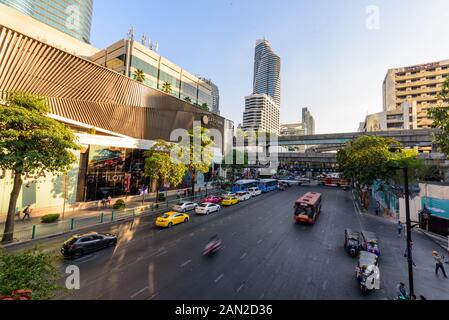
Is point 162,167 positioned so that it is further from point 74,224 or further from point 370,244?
point 370,244

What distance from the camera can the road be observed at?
1084 cm

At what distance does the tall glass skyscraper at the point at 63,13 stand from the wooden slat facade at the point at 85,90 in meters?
103

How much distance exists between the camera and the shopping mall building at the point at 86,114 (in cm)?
2338

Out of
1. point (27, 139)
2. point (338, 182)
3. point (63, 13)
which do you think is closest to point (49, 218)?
point (27, 139)

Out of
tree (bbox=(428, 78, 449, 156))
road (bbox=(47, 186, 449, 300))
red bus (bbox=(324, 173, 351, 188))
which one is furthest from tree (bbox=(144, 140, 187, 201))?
red bus (bbox=(324, 173, 351, 188))

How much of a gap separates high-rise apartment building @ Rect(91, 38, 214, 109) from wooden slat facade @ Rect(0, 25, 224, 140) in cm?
1765

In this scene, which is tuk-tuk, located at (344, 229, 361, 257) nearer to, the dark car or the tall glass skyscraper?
the dark car

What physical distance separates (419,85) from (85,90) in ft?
364

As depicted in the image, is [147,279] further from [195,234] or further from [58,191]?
[58,191]

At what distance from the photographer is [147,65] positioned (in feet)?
189

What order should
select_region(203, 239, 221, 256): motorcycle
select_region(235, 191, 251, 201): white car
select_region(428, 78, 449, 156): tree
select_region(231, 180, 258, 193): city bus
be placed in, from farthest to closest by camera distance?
select_region(231, 180, 258, 193): city bus → select_region(235, 191, 251, 201): white car → select_region(203, 239, 221, 256): motorcycle → select_region(428, 78, 449, 156): tree

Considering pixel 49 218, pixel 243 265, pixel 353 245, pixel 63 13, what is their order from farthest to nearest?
pixel 63 13
pixel 49 218
pixel 353 245
pixel 243 265

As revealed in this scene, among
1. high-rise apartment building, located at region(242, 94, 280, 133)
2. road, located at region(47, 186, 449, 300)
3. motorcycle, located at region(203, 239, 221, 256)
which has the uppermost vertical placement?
high-rise apartment building, located at region(242, 94, 280, 133)
